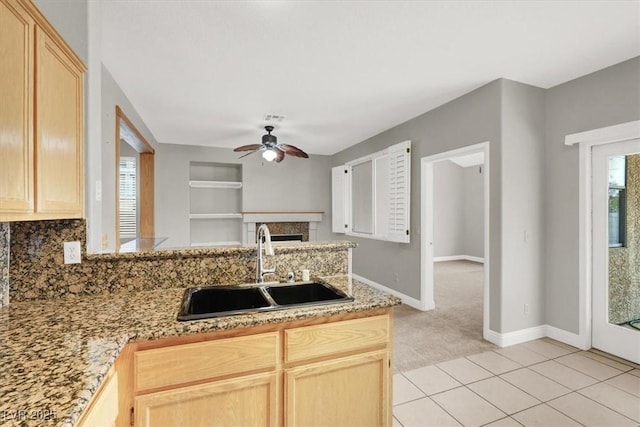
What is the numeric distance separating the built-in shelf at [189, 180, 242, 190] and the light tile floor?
464 centimetres

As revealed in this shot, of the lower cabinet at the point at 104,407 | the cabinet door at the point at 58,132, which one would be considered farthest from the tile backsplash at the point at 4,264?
the lower cabinet at the point at 104,407

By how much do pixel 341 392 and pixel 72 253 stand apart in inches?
61.0

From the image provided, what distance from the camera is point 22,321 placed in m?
1.32

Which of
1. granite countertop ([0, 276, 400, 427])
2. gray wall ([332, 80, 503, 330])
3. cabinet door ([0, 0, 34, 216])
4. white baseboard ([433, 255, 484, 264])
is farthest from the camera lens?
white baseboard ([433, 255, 484, 264])

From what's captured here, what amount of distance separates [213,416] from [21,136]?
4.29ft

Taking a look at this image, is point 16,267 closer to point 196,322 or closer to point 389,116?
point 196,322

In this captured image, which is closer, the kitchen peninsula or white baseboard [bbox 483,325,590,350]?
the kitchen peninsula

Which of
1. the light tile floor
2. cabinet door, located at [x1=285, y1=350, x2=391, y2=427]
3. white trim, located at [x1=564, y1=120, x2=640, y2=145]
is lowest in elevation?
the light tile floor

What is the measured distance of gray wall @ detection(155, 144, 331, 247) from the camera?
5453mm

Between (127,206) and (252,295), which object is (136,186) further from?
(252,295)

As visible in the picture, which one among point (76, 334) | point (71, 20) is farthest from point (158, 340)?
point (71, 20)

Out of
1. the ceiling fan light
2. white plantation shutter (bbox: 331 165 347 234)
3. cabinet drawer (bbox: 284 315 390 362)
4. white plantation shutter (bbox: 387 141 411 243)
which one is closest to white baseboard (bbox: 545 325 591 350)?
white plantation shutter (bbox: 387 141 411 243)

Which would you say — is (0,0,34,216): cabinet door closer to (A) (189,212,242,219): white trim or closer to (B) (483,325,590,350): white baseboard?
(B) (483,325,590,350): white baseboard

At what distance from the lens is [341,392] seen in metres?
1.51
